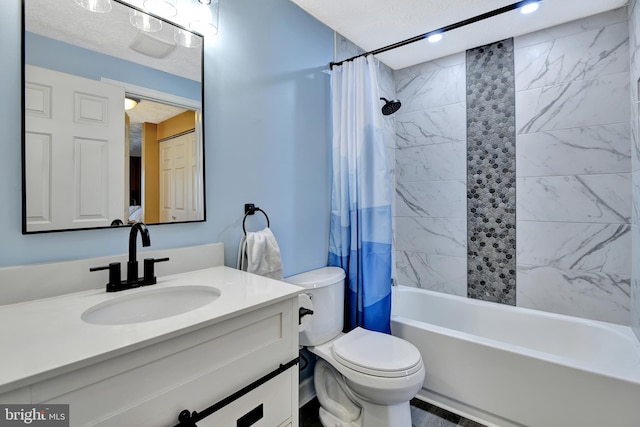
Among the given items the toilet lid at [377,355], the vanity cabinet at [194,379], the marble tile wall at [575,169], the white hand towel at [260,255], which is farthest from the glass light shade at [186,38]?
the marble tile wall at [575,169]

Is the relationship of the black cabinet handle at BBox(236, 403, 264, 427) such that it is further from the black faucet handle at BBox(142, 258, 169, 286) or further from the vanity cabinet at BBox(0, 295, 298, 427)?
the black faucet handle at BBox(142, 258, 169, 286)

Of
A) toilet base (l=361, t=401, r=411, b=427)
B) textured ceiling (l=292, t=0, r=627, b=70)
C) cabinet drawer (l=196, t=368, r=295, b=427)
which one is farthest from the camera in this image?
textured ceiling (l=292, t=0, r=627, b=70)

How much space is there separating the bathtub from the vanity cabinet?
1.13m

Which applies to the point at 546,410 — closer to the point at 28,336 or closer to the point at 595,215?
the point at 595,215

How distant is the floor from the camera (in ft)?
5.58

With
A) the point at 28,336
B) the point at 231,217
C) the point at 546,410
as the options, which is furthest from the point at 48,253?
the point at 546,410

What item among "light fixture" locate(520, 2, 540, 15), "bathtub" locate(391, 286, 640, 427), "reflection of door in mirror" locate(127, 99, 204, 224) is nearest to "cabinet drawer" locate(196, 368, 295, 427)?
"reflection of door in mirror" locate(127, 99, 204, 224)

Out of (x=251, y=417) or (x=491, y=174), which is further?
(x=491, y=174)

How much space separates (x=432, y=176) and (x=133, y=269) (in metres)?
2.34

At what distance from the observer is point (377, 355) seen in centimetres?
149

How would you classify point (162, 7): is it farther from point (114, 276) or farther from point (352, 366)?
point (352, 366)

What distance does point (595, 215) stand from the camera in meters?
1.96

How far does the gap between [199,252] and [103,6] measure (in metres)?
1.02

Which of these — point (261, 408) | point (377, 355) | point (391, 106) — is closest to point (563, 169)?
point (391, 106)
